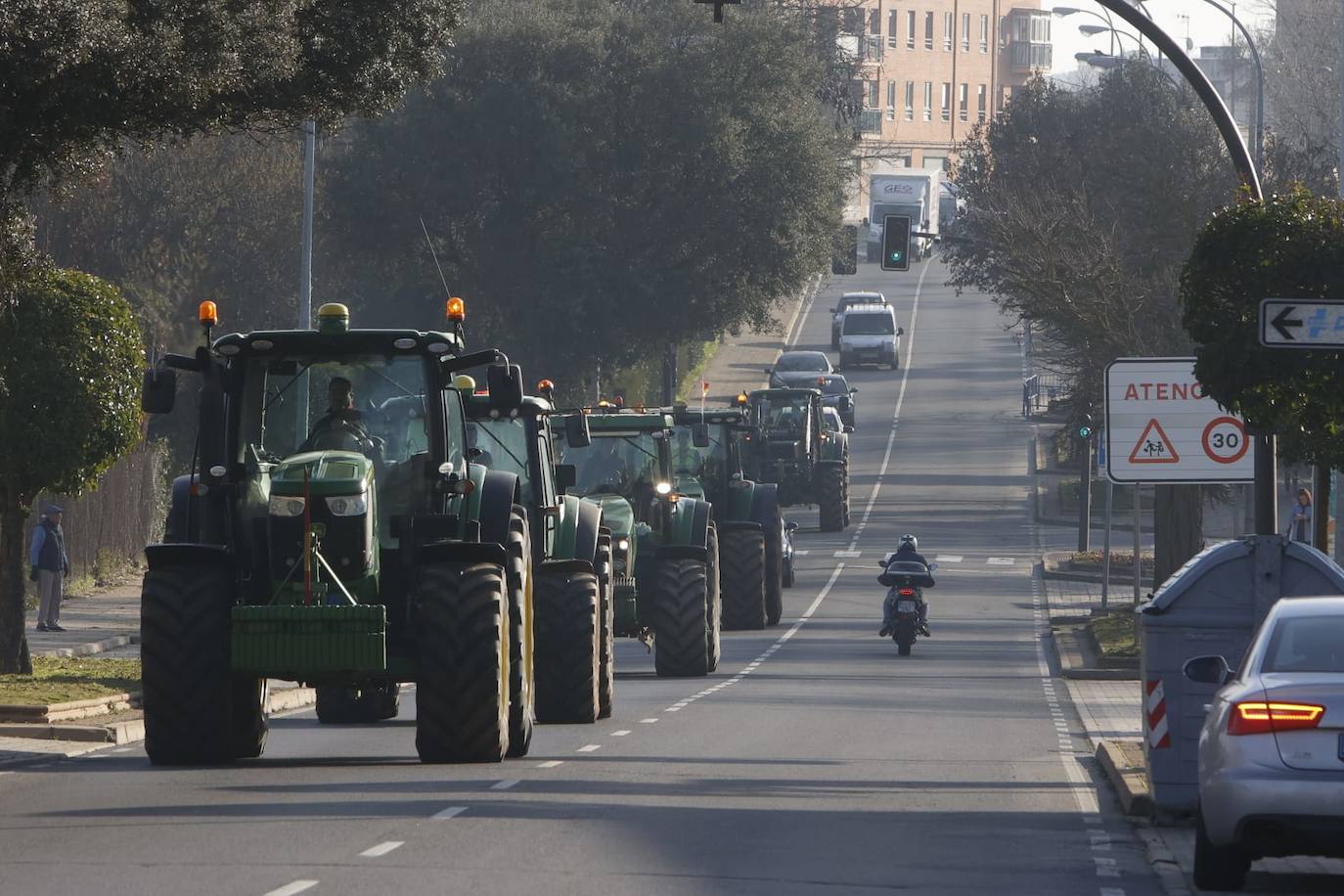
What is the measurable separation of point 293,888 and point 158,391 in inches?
216

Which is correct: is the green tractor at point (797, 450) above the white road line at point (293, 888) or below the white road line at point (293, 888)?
above

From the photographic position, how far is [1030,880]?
36.3 feet

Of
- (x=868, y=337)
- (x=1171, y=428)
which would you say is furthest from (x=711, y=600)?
(x=868, y=337)

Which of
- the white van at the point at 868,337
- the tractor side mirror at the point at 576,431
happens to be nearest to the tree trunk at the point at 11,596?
the tractor side mirror at the point at 576,431

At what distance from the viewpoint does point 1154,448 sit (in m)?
21.8

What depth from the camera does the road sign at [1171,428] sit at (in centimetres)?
2158

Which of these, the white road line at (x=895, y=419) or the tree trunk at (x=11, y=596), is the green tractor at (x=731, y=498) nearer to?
the tree trunk at (x=11, y=596)

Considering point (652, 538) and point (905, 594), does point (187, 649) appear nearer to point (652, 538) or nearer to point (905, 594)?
point (652, 538)

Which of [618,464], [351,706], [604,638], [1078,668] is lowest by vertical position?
[1078,668]

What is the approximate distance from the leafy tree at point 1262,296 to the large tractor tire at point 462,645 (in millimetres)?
5881

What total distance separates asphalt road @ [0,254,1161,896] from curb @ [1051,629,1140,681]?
0.48m

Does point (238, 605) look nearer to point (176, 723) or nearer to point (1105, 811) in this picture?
point (176, 723)

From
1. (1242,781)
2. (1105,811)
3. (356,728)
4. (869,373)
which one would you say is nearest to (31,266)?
(356,728)

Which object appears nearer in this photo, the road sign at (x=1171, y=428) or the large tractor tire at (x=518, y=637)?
the large tractor tire at (x=518, y=637)
